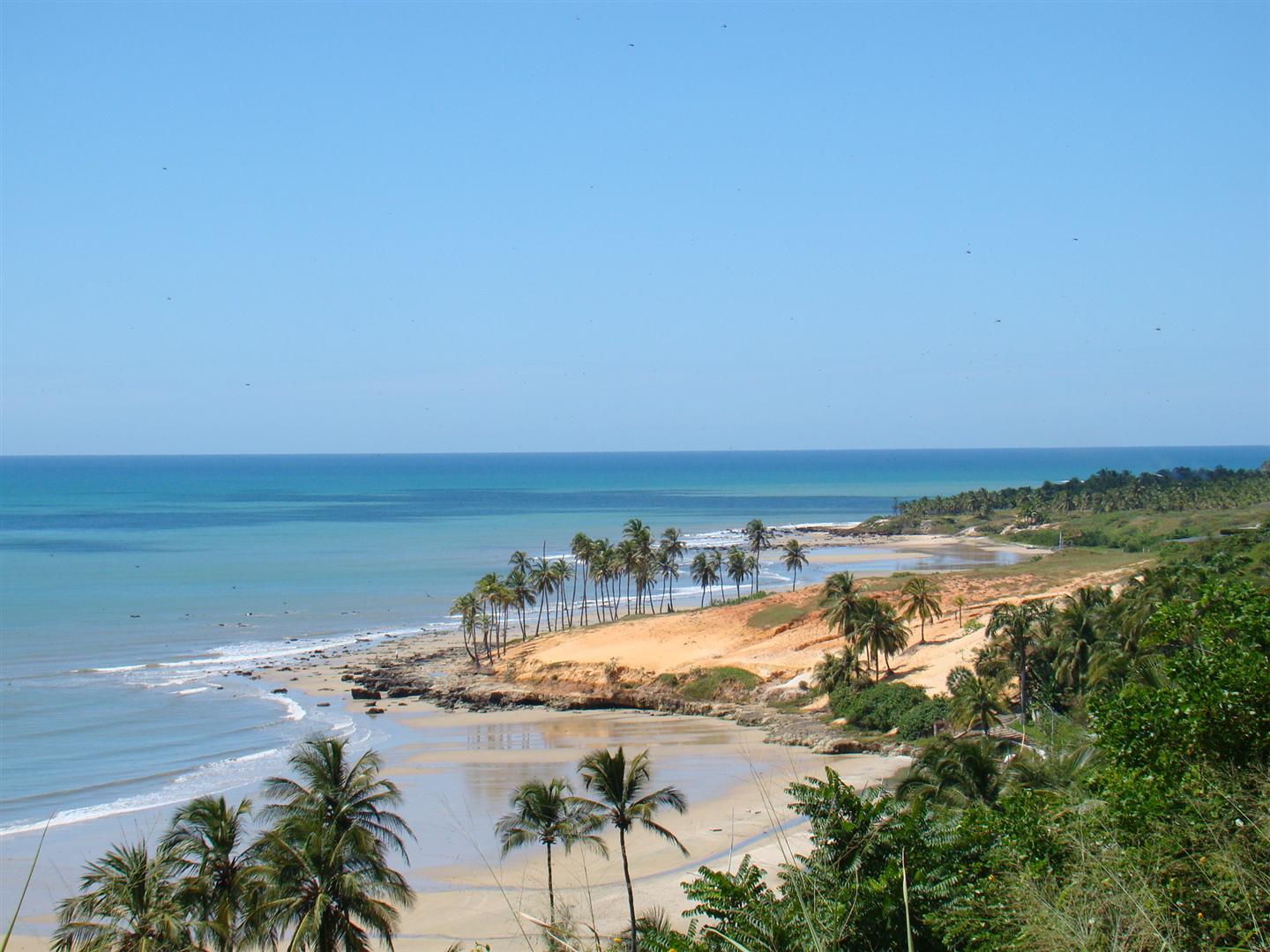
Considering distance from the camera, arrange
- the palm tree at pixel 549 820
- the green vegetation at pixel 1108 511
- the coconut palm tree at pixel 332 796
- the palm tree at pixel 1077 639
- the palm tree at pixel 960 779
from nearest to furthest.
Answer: the coconut palm tree at pixel 332 796, the palm tree at pixel 960 779, the palm tree at pixel 549 820, the palm tree at pixel 1077 639, the green vegetation at pixel 1108 511

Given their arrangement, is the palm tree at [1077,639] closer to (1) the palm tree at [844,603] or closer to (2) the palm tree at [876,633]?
(2) the palm tree at [876,633]

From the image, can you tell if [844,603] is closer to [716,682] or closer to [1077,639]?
[716,682]

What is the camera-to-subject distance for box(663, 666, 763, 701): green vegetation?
54.1 metres

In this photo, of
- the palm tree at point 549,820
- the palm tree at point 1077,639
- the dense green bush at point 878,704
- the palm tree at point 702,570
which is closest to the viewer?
the palm tree at point 549,820

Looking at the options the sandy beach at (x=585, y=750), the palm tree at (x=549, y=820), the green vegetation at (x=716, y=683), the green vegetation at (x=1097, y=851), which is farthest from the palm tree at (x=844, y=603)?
the green vegetation at (x=1097, y=851)

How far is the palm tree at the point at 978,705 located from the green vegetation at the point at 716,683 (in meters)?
14.5

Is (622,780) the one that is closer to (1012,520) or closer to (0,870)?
(0,870)

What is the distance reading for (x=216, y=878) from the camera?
2150cm

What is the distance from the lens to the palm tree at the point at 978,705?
3862 centimetres

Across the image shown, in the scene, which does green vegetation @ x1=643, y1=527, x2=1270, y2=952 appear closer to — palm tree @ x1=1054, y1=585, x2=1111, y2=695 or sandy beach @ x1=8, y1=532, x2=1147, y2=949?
sandy beach @ x1=8, y1=532, x2=1147, y2=949

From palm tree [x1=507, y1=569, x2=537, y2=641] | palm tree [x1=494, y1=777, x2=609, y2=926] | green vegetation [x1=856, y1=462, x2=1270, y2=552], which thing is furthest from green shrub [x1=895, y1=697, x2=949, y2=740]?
green vegetation [x1=856, y1=462, x2=1270, y2=552]

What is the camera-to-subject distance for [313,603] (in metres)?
89.2

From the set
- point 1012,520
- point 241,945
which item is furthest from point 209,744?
point 1012,520

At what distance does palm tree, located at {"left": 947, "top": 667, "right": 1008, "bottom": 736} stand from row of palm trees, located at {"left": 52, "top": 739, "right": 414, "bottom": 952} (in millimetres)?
23587
